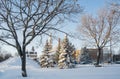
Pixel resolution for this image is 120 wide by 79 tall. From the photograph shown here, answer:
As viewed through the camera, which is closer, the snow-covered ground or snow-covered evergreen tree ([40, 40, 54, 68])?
the snow-covered ground

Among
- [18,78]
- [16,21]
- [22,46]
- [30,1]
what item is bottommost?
[18,78]

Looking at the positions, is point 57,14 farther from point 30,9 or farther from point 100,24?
point 100,24

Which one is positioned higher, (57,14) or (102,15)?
(102,15)

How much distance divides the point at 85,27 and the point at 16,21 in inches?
952

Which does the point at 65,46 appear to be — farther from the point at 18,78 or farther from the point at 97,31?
the point at 18,78

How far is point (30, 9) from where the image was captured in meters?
17.8

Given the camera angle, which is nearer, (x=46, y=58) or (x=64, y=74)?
(x=64, y=74)

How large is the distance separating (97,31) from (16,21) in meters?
24.5

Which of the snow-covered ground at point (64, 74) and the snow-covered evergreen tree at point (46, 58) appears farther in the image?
the snow-covered evergreen tree at point (46, 58)

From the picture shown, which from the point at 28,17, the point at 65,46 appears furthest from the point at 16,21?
the point at 65,46

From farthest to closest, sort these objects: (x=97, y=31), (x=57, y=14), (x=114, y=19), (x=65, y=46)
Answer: (x=65, y=46) < (x=97, y=31) < (x=114, y=19) < (x=57, y=14)

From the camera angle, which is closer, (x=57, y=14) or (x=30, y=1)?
(x=30, y=1)

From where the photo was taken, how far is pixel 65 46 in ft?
158

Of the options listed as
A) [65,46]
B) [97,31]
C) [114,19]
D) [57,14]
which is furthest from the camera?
[65,46]
